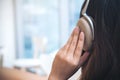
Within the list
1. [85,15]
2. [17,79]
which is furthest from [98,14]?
[17,79]

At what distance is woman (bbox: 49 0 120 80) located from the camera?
27.5 inches

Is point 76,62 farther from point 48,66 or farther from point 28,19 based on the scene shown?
point 28,19

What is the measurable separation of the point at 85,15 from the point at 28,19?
366cm

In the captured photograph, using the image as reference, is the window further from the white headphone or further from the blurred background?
the white headphone

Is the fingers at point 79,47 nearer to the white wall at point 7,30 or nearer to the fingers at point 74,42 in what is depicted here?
the fingers at point 74,42

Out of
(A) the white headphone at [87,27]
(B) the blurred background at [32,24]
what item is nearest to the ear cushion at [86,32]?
(A) the white headphone at [87,27]

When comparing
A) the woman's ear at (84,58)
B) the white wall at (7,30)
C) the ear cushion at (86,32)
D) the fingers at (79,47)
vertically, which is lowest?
the white wall at (7,30)

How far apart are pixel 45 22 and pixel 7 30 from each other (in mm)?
695

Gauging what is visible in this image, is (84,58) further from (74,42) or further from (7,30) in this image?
(7,30)

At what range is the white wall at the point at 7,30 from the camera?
407cm

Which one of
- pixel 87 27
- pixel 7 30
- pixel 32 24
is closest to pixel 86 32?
pixel 87 27

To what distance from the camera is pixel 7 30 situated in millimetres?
4164

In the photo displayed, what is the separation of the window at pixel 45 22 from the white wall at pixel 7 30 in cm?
11

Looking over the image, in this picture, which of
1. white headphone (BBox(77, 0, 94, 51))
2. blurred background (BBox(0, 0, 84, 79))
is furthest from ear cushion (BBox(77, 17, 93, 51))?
blurred background (BBox(0, 0, 84, 79))
